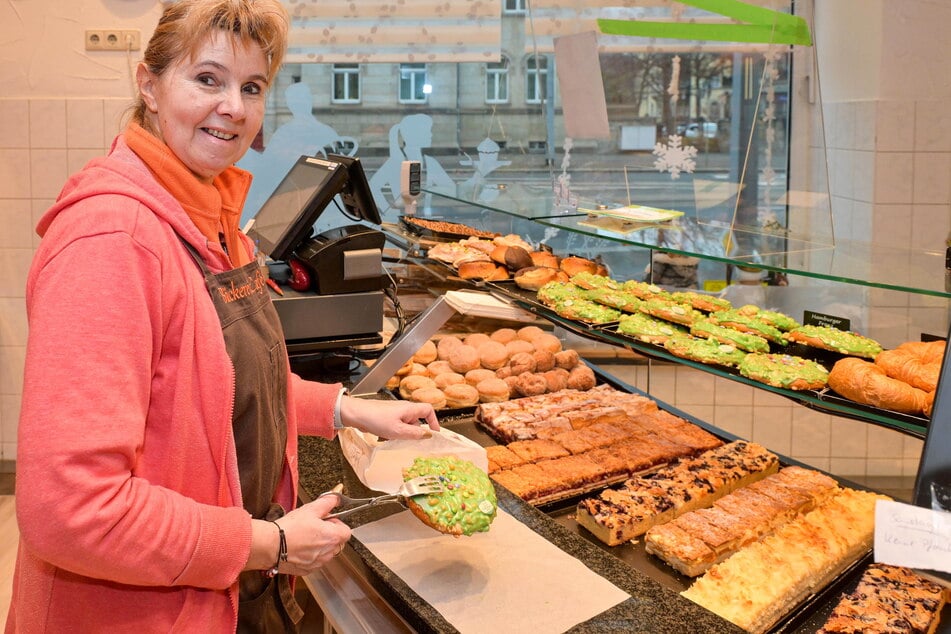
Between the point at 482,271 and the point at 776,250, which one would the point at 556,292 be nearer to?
the point at 482,271

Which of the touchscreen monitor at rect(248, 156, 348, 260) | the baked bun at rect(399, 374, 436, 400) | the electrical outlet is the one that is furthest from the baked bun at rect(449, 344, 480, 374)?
the electrical outlet

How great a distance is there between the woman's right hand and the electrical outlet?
12.8ft

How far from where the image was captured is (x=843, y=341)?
201cm

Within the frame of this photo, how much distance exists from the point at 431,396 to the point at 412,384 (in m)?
0.14

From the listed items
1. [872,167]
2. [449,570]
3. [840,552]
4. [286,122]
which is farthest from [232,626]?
[286,122]

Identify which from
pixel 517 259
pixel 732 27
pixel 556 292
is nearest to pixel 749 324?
pixel 556 292

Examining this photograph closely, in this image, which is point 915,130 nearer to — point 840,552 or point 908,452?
point 908,452

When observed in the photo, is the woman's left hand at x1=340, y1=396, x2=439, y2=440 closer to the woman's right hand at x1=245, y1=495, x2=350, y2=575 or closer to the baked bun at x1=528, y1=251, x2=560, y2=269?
the woman's right hand at x1=245, y1=495, x2=350, y2=575

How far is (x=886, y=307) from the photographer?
4.16 metres

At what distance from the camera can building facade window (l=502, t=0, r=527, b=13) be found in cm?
564

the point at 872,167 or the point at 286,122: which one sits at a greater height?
the point at 286,122

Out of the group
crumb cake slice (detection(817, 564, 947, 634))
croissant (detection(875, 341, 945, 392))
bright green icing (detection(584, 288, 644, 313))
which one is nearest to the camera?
crumb cake slice (detection(817, 564, 947, 634))

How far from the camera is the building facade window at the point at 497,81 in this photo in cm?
575

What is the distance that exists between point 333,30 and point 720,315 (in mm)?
4098
